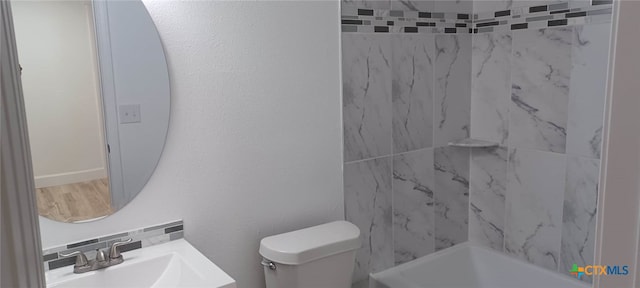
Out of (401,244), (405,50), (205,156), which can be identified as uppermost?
(405,50)

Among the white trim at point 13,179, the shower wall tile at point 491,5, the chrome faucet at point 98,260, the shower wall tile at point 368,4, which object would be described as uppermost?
the shower wall tile at point 491,5

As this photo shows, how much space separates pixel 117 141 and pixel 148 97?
7.3 inches

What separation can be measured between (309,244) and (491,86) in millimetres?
1374

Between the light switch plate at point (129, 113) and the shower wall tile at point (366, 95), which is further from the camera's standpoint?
the shower wall tile at point (366, 95)

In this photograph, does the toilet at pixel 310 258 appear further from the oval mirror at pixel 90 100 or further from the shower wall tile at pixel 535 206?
the shower wall tile at pixel 535 206

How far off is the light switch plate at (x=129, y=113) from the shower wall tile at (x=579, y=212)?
1911 mm

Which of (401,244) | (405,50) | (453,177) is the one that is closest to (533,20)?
(405,50)

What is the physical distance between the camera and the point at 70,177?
5.14 feet

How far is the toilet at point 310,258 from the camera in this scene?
1806mm

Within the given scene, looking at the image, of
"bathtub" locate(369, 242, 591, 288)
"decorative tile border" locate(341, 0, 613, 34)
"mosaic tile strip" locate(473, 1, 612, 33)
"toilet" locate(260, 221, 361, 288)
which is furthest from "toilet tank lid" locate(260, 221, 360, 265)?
"mosaic tile strip" locate(473, 1, 612, 33)

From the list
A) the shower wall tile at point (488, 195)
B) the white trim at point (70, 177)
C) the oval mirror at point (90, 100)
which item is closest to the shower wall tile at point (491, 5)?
the shower wall tile at point (488, 195)

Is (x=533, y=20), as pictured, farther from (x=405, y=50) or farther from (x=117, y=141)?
(x=117, y=141)

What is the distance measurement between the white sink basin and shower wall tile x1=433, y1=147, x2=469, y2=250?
143 centimetres

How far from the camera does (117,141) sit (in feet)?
5.42
